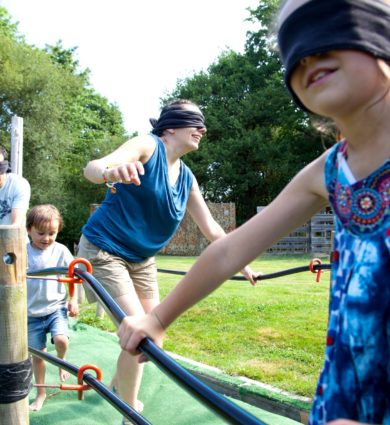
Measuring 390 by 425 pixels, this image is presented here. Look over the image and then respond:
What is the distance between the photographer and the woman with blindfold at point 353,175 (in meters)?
0.90

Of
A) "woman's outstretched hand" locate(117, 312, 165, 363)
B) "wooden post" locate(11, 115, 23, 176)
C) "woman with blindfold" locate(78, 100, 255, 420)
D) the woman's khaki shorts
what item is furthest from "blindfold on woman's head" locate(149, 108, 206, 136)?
"wooden post" locate(11, 115, 23, 176)

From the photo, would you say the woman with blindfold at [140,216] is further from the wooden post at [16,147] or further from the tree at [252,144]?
the tree at [252,144]

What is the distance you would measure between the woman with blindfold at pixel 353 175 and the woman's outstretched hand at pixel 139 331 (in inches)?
16.6

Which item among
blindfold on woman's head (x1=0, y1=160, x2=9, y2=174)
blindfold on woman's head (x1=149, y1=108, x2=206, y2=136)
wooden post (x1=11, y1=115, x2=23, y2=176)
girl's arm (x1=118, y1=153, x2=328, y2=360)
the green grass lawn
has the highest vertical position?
wooden post (x1=11, y1=115, x2=23, y2=176)

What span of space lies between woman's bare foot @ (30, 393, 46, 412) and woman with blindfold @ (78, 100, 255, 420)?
0.69 m

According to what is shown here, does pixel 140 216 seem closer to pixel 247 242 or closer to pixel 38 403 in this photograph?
pixel 38 403

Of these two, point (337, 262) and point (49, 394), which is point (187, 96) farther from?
point (337, 262)

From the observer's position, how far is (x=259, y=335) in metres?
5.41

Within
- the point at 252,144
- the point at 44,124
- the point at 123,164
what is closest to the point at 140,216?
the point at 123,164

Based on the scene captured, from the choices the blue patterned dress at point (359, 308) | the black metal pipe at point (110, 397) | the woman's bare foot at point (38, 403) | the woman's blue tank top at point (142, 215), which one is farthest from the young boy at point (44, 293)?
the blue patterned dress at point (359, 308)

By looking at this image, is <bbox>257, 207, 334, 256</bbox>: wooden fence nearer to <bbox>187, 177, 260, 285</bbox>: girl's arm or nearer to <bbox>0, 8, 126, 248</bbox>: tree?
<bbox>0, 8, 126, 248</bbox>: tree

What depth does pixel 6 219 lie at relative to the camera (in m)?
3.97

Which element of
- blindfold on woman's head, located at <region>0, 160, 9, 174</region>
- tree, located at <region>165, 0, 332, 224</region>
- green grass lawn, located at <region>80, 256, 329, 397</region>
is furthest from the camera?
tree, located at <region>165, 0, 332, 224</region>

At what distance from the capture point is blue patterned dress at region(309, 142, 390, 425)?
90 centimetres
